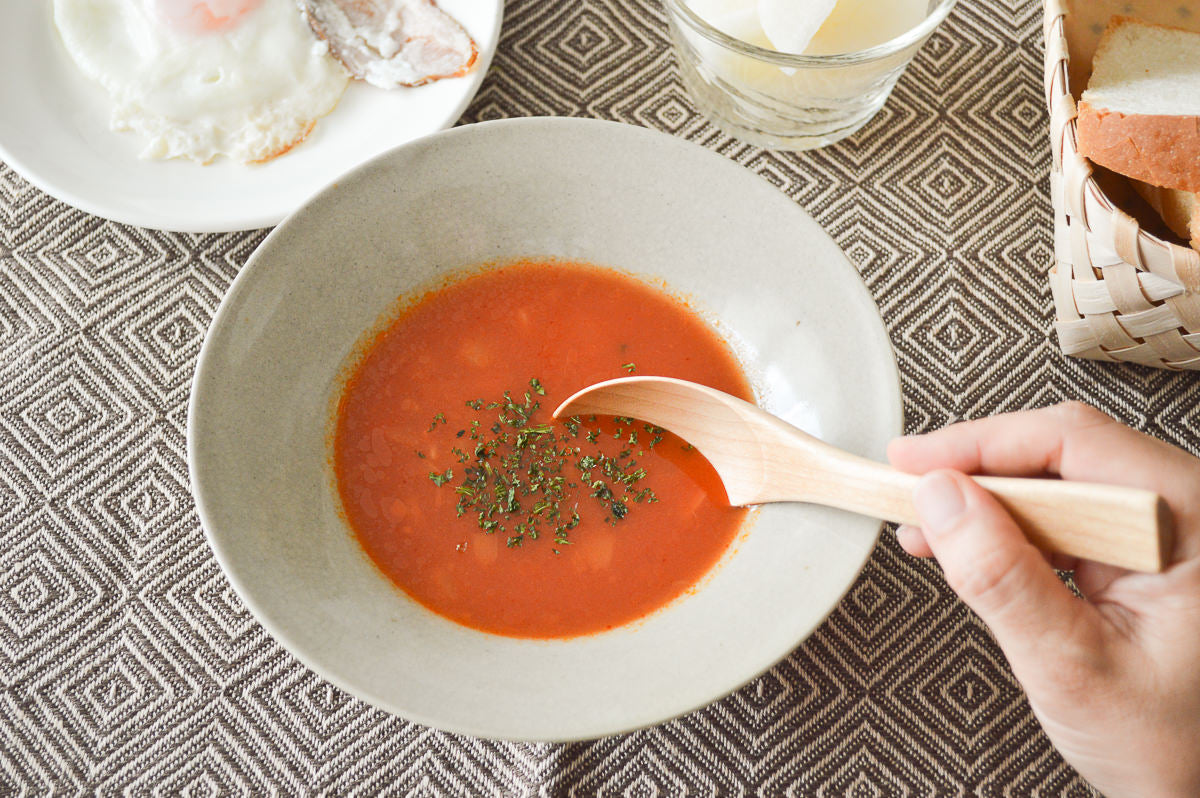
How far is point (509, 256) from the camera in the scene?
56.3 inches

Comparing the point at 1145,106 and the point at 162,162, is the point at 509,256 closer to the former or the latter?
the point at 162,162

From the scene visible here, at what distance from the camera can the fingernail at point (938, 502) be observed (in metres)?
1.01

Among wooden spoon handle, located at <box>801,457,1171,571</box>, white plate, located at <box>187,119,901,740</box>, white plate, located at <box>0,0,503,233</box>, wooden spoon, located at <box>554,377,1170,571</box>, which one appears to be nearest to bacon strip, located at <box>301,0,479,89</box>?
white plate, located at <box>0,0,503,233</box>

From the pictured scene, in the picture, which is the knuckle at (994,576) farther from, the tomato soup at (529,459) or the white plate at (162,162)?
the white plate at (162,162)

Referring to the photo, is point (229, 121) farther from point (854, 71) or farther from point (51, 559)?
point (854, 71)

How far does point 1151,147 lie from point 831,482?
0.69 m

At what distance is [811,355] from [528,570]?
52 centimetres

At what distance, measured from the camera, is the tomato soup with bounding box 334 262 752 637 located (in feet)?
4.09

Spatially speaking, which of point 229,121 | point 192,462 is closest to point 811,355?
point 192,462

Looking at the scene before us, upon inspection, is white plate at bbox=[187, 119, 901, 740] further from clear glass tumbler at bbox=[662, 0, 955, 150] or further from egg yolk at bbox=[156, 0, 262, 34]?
egg yolk at bbox=[156, 0, 262, 34]

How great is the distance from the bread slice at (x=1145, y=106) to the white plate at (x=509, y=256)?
1.44ft

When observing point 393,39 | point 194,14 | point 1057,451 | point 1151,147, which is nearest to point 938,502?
point 1057,451

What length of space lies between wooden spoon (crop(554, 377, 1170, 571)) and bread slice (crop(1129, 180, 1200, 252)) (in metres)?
0.54

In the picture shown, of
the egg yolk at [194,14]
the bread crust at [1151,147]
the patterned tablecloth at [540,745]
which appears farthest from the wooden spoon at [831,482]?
the egg yolk at [194,14]
